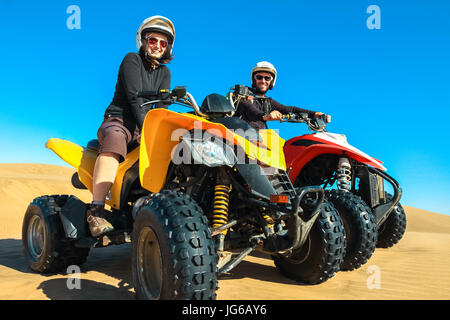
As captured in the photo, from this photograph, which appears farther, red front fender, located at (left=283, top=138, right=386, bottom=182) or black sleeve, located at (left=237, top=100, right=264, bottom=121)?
red front fender, located at (left=283, top=138, right=386, bottom=182)

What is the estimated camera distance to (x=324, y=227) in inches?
130

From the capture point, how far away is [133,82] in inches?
153

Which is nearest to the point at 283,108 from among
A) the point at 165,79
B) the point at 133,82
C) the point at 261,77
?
the point at 261,77

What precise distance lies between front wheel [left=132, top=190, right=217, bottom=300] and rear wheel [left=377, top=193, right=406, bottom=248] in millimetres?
5117

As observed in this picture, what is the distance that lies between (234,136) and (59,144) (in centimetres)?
249

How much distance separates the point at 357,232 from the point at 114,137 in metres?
3.02

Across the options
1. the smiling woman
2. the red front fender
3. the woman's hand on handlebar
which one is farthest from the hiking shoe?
the red front fender

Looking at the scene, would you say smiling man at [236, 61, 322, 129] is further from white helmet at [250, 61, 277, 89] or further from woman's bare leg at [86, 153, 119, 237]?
woman's bare leg at [86, 153, 119, 237]

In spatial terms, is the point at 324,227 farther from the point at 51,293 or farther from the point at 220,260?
the point at 51,293

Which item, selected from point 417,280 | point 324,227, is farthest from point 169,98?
point 417,280

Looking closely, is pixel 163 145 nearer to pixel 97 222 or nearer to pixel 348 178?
pixel 97 222

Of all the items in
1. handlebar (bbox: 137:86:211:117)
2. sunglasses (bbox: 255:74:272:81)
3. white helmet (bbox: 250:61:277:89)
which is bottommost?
handlebar (bbox: 137:86:211:117)

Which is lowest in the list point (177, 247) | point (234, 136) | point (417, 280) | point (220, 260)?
point (417, 280)

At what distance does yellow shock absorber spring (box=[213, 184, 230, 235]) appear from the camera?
2951 mm
